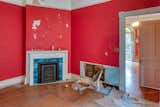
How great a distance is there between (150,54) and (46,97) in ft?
10.6

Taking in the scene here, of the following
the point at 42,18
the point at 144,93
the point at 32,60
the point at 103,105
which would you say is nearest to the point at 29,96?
the point at 32,60

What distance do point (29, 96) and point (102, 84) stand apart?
219cm

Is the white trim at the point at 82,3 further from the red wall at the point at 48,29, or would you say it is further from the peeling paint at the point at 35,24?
the peeling paint at the point at 35,24

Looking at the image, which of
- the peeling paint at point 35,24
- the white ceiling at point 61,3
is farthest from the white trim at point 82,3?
the peeling paint at point 35,24

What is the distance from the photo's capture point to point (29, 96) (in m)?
4.30

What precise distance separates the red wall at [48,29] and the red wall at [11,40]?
314 mm

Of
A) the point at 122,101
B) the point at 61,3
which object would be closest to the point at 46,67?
the point at 61,3

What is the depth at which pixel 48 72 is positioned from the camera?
571 cm

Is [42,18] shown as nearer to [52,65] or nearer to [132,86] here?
[52,65]

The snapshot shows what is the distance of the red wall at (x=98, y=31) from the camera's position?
15.4ft

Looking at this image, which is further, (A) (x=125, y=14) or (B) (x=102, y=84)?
(B) (x=102, y=84)

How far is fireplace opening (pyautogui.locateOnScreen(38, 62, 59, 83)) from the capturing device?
5.57 m

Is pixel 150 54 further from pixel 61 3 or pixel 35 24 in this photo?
pixel 35 24

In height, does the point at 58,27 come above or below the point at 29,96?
above
